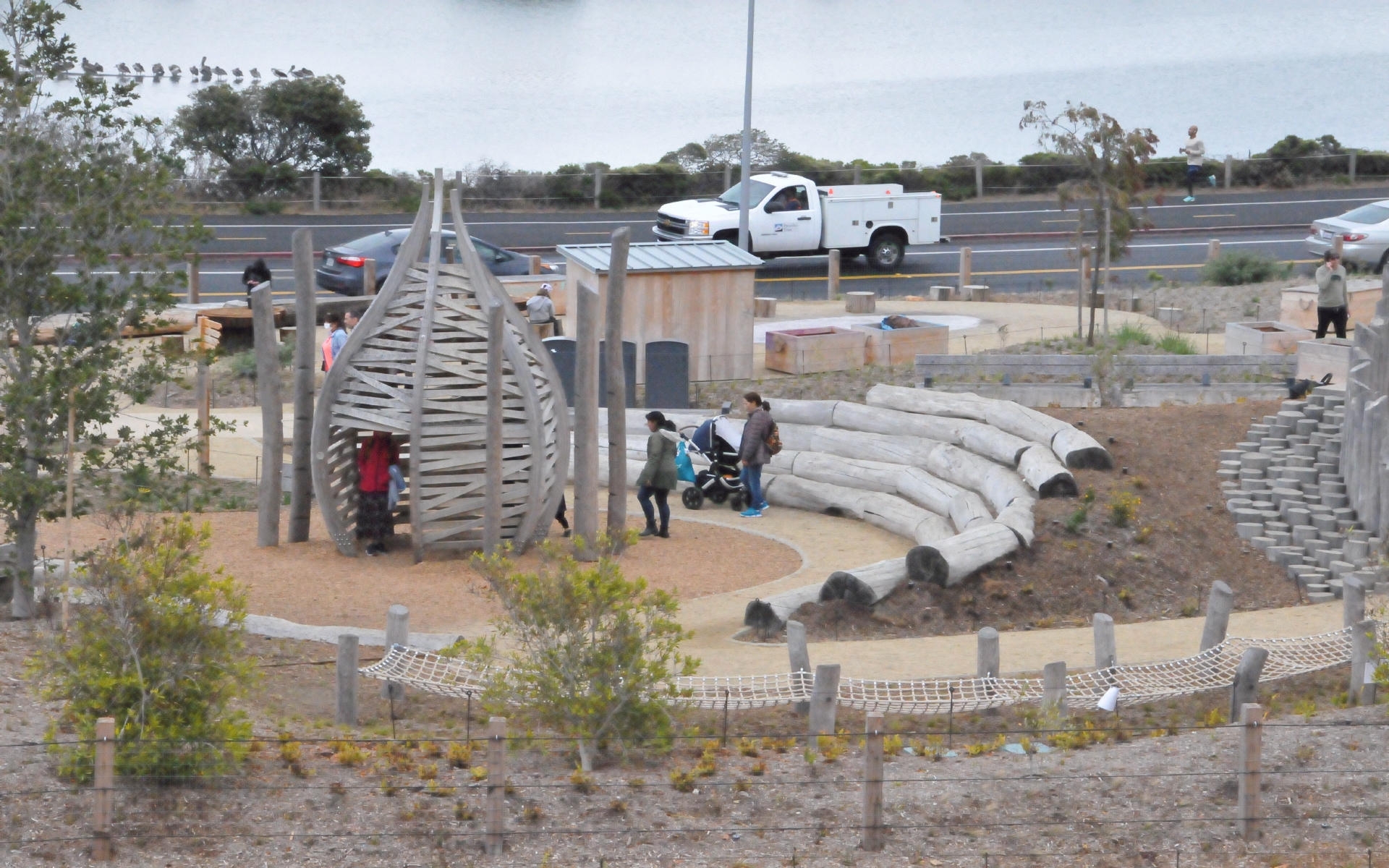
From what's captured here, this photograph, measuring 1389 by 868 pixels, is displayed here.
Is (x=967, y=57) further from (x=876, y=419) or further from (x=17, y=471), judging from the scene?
(x=17, y=471)

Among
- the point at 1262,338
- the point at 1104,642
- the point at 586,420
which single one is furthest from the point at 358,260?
the point at 1104,642

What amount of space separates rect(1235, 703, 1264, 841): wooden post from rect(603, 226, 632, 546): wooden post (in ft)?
25.7

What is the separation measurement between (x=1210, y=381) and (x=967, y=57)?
91.7 m

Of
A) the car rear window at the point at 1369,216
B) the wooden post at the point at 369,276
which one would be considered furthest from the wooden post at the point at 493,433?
the car rear window at the point at 1369,216

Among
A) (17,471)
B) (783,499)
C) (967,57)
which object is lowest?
(783,499)

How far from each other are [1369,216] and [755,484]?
1930 centimetres

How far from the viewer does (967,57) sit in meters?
109

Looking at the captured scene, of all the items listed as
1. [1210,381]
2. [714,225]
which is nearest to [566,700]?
[1210,381]

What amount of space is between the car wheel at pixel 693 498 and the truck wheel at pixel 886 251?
1711cm

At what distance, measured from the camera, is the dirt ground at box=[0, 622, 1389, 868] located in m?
8.12

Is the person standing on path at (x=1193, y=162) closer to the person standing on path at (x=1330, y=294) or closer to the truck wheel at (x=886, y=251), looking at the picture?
the truck wheel at (x=886, y=251)

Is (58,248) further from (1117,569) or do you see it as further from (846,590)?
(1117,569)

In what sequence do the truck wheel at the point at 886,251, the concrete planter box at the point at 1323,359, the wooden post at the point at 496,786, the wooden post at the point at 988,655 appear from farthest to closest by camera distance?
the truck wheel at the point at 886,251, the concrete planter box at the point at 1323,359, the wooden post at the point at 988,655, the wooden post at the point at 496,786

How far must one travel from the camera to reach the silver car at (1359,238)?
100 ft
